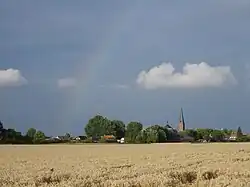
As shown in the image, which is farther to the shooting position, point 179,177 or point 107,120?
point 107,120

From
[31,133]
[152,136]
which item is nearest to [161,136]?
[152,136]

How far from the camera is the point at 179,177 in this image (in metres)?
19.1

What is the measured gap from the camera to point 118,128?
182625 mm

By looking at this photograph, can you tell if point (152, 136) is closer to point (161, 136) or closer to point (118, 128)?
point (161, 136)

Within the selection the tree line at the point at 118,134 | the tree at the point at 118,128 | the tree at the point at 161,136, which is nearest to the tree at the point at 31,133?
the tree line at the point at 118,134

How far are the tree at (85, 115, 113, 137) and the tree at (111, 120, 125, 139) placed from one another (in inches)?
84.9

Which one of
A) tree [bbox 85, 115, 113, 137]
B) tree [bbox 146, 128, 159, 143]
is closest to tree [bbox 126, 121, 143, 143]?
tree [bbox 85, 115, 113, 137]

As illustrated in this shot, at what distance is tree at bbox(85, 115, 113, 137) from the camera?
17700cm

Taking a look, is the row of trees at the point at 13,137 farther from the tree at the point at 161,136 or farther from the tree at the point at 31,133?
the tree at the point at 161,136

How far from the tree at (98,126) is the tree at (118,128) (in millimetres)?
2156

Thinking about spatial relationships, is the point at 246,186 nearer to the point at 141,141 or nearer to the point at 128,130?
the point at 141,141

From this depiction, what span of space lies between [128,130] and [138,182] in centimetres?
15618

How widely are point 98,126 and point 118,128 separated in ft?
27.2

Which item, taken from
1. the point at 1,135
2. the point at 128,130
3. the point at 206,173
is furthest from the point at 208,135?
the point at 206,173
